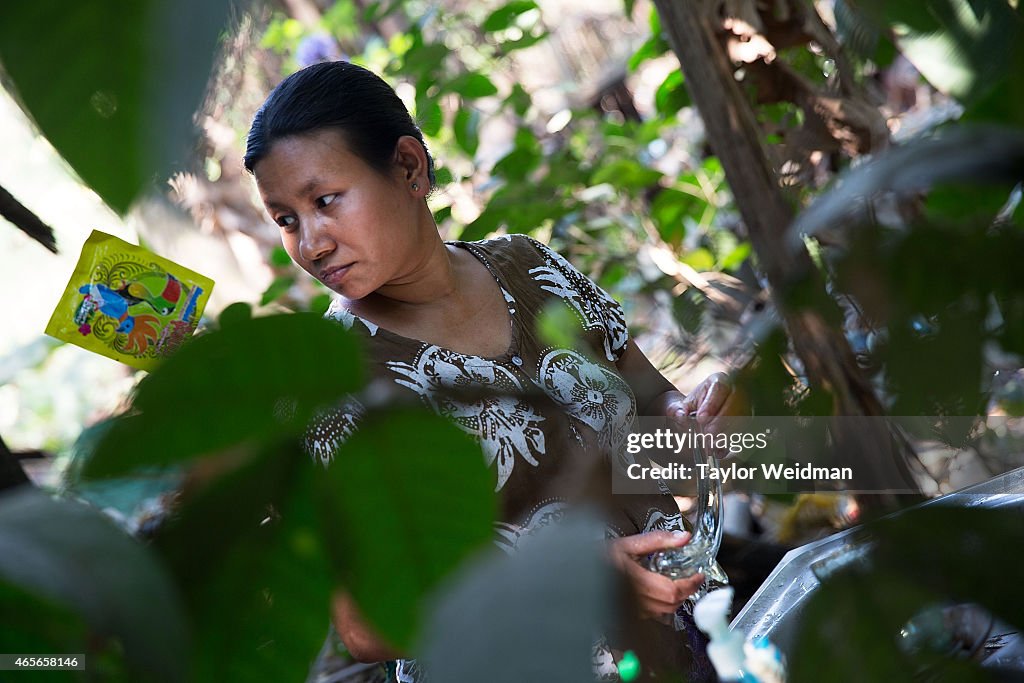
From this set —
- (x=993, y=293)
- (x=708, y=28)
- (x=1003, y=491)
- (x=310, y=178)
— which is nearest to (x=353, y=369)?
(x=993, y=293)

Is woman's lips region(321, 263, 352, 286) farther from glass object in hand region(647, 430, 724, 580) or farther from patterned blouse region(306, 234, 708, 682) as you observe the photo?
glass object in hand region(647, 430, 724, 580)

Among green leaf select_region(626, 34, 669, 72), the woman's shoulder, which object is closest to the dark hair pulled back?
the woman's shoulder

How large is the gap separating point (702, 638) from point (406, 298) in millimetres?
405

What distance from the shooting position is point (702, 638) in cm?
82

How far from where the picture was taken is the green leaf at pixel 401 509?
6.7 inches

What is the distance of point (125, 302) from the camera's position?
27 cm

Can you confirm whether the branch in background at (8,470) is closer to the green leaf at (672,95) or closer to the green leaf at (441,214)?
the green leaf at (441,214)

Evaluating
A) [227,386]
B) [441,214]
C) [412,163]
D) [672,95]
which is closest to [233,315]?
[227,386]

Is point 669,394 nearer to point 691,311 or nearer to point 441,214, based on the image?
point 441,214

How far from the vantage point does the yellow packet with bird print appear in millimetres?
223

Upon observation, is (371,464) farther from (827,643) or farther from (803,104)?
(803,104)

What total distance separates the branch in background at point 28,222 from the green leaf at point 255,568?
0.22 feet

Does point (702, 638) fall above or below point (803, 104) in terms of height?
below

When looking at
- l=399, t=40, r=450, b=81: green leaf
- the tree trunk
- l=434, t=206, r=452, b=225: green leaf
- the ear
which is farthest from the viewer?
l=399, t=40, r=450, b=81: green leaf
